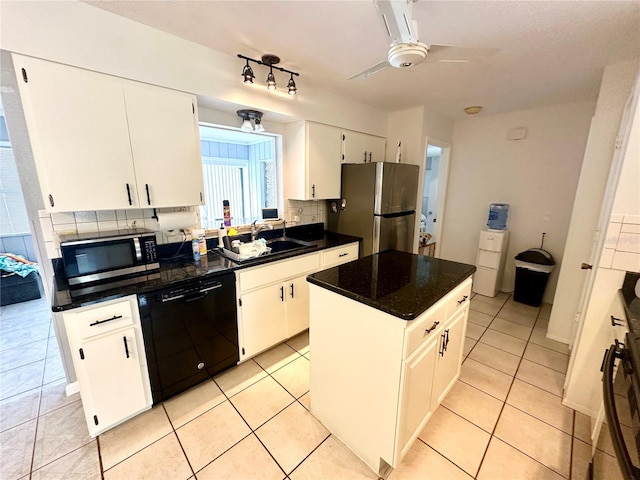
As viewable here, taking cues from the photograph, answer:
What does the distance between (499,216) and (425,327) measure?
2.93 metres

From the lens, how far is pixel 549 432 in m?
1.58

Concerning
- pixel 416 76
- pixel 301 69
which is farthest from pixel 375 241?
pixel 301 69

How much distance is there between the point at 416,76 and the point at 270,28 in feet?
4.29

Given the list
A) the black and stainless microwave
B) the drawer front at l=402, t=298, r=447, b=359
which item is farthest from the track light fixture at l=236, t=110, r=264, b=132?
the drawer front at l=402, t=298, r=447, b=359

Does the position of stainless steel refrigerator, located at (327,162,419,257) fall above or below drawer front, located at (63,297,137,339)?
above

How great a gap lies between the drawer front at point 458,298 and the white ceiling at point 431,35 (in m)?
1.46

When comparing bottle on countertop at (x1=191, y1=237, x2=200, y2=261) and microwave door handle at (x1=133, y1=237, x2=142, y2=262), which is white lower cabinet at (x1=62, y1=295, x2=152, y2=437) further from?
bottle on countertop at (x1=191, y1=237, x2=200, y2=261)

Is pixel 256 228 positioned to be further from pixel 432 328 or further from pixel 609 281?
pixel 609 281

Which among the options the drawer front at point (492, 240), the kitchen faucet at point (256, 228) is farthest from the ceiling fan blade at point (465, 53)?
the drawer front at point (492, 240)

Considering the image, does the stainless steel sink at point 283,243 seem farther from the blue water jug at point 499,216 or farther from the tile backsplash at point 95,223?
the blue water jug at point 499,216

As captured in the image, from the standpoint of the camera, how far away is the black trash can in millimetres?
3045

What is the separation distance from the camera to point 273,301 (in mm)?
2189

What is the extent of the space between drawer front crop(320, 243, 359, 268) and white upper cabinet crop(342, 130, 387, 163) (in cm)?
102

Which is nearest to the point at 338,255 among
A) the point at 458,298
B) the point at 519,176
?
the point at 458,298
